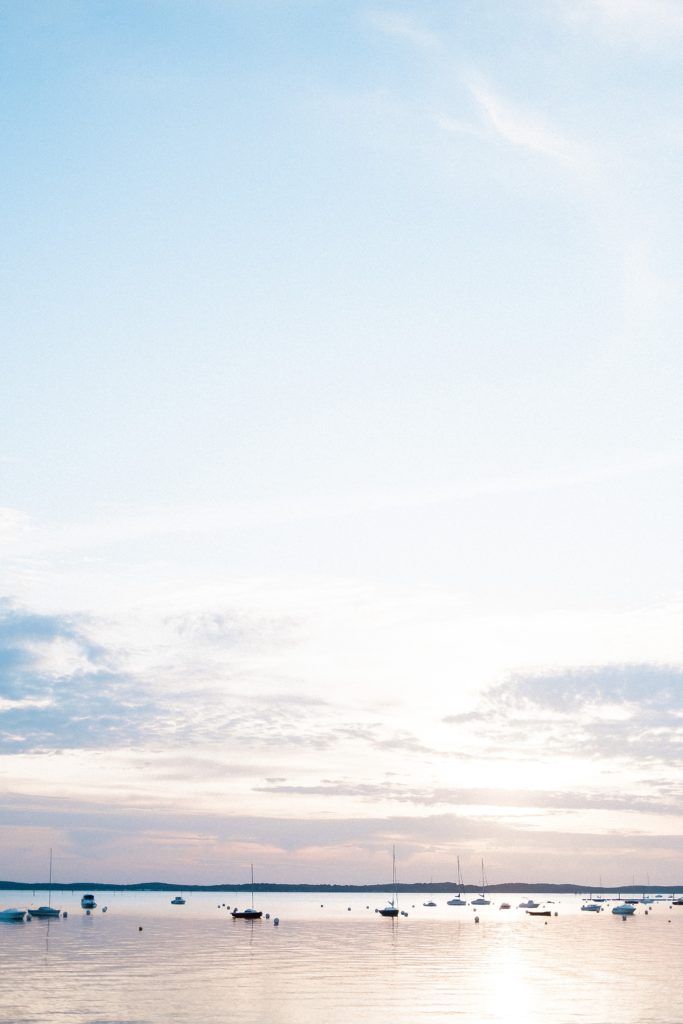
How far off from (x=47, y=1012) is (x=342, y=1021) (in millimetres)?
20674

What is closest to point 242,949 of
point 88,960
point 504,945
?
point 88,960

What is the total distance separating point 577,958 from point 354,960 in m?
29.7

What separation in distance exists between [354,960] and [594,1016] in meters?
56.1

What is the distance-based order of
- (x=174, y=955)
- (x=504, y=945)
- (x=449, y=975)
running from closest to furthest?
(x=449, y=975), (x=174, y=955), (x=504, y=945)

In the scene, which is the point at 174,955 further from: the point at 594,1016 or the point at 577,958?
the point at 594,1016

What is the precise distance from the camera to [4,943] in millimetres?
152000

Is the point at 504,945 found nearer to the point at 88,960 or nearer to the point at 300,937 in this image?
the point at 300,937

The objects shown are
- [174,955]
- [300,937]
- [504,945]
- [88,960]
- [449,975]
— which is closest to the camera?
[449,975]

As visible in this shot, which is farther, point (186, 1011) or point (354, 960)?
point (354, 960)

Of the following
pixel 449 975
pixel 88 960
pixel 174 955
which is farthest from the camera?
pixel 174 955

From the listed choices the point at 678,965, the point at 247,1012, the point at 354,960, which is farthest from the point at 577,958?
the point at 247,1012

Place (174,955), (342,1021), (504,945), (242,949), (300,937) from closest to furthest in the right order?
1. (342,1021)
2. (174,955)
3. (242,949)
4. (504,945)
5. (300,937)

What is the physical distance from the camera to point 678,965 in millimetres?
123938

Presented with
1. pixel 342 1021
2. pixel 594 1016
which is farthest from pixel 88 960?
pixel 594 1016
